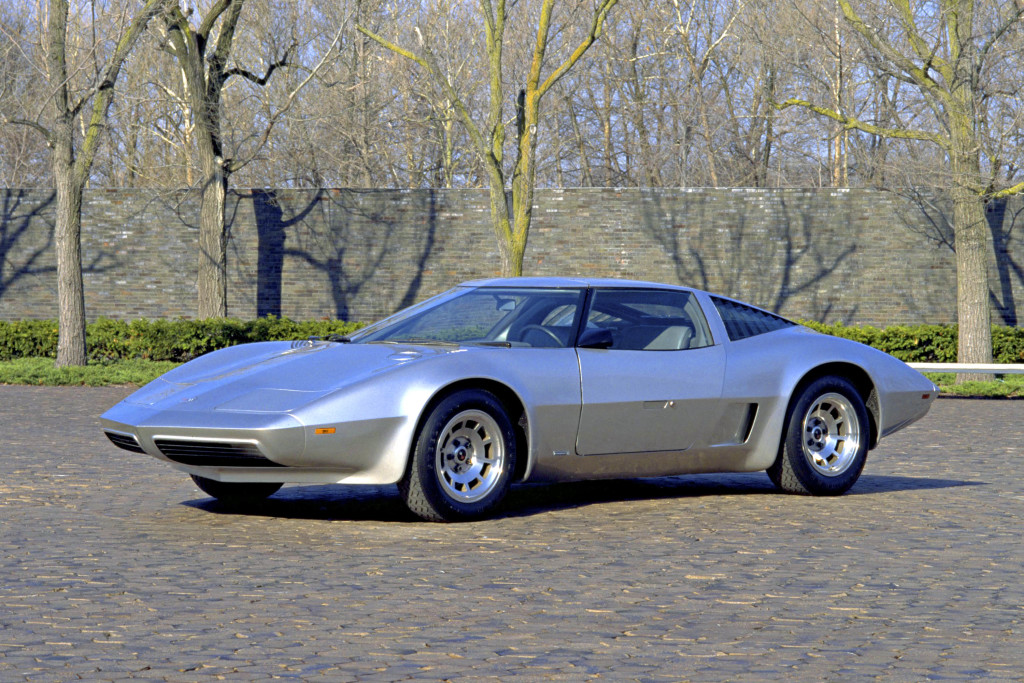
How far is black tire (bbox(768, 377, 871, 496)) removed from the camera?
8.51 metres

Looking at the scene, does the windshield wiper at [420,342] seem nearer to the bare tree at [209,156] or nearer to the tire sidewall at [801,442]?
the tire sidewall at [801,442]

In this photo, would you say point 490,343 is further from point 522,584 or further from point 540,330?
point 522,584

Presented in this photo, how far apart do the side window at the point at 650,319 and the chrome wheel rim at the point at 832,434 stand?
3.18 ft

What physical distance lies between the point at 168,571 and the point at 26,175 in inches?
1586

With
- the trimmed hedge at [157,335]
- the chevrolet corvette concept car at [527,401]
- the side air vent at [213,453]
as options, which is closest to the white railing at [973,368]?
the trimmed hedge at [157,335]

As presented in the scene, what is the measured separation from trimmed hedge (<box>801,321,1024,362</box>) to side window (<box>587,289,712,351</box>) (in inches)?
541

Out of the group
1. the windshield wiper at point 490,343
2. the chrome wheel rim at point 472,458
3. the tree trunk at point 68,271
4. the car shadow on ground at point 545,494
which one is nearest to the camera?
the chrome wheel rim at point 472,458

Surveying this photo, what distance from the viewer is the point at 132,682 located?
163 inches

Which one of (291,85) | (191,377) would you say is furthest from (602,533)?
(291,85)

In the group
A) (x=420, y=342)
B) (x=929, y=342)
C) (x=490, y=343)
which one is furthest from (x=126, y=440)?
(x=929, y=342)

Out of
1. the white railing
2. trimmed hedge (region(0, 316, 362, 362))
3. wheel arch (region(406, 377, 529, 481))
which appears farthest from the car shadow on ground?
trimmed hedge (region(0, 316, 362, 362))

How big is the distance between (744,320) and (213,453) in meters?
3.71

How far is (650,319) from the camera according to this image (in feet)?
27.2

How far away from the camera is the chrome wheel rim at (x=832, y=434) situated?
8.64 m
